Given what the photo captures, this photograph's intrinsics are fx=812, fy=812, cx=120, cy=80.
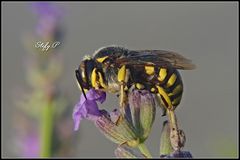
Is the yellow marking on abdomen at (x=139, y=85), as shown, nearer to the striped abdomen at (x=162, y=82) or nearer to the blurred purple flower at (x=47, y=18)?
the striped abdomen at (x=162, y=82)

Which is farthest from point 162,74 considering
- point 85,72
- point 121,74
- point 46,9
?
point 46,9

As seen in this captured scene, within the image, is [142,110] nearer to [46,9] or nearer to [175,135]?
[175,135]

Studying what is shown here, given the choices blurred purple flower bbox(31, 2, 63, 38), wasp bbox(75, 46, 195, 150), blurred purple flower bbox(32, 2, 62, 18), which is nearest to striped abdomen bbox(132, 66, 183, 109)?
wasp bbox(75, 46, 195, 150)

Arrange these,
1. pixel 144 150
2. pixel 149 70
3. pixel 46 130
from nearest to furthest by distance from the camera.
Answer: pixel 144 150 → pixel 149 70 → pixel 46 130

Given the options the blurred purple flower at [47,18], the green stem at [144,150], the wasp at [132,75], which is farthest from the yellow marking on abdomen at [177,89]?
the blurred purple flower at [47,18]

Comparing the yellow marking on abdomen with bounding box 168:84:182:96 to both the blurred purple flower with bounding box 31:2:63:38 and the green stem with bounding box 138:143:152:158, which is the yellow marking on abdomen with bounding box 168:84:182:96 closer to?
the green stem with bounding box 138:143:152:158

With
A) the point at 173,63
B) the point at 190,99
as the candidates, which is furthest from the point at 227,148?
the point at 190,99
